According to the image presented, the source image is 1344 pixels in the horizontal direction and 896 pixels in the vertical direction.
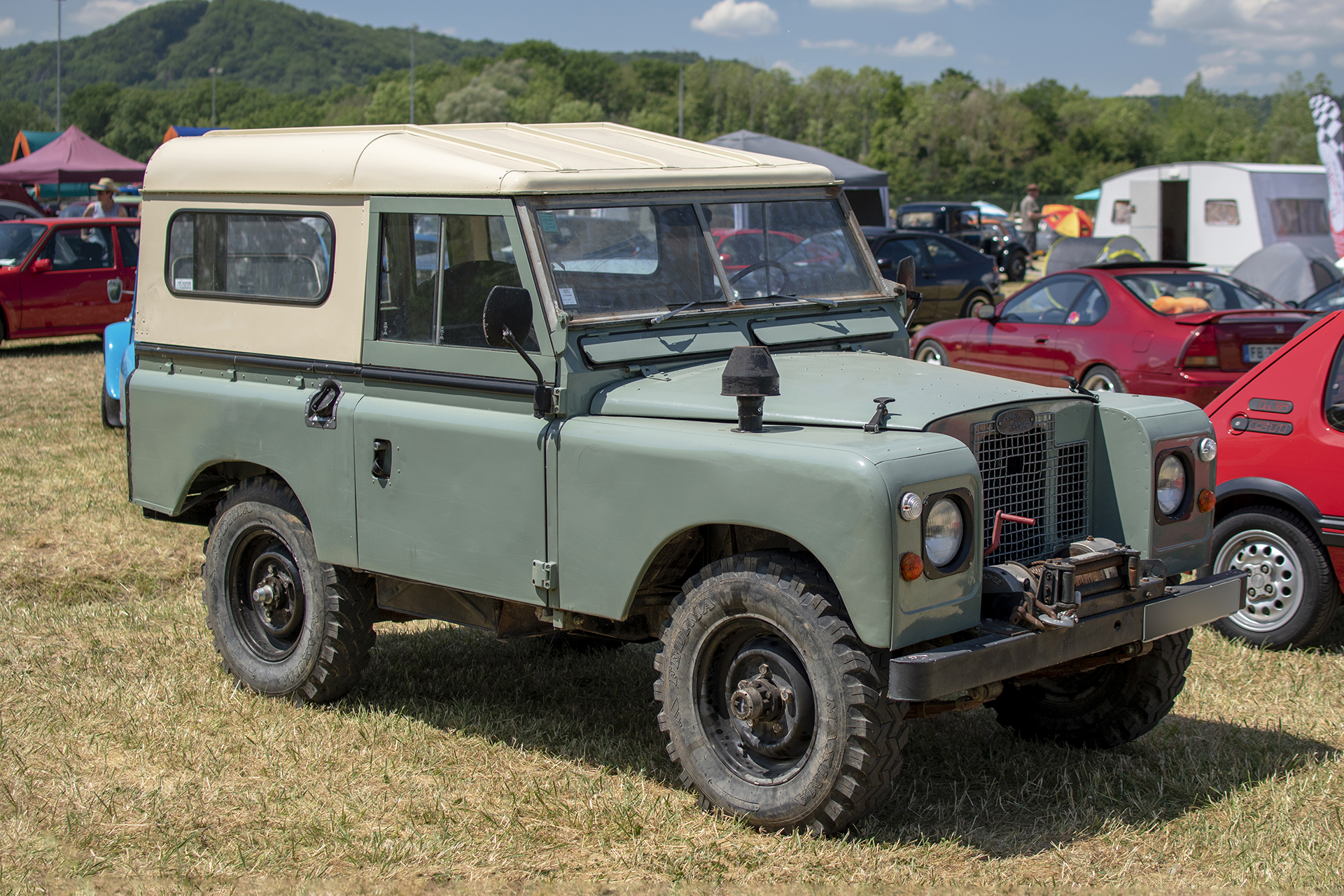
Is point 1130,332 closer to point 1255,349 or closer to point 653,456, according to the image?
point 1255,349

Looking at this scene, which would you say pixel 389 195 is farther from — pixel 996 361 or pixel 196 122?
pixel 196 122

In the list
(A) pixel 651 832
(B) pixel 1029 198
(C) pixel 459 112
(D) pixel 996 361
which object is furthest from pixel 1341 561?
(C) pixel 459 112

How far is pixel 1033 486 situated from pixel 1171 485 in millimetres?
626

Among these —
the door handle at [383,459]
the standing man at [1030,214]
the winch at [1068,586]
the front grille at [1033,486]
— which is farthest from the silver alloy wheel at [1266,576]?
the standing man at [1030,214]

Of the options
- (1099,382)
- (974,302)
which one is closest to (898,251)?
(974,302)

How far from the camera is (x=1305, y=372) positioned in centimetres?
620

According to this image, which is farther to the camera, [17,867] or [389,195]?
[389,195]

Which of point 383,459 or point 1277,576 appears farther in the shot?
point 1277,576

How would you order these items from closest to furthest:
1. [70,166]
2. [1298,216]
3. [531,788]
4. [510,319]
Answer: [510,319], [531,788], [1298,216], [70,166]

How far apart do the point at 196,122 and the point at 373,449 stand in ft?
397

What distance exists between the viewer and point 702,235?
5.08 m

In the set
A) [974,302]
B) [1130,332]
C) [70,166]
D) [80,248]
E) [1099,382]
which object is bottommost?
[1099,382]

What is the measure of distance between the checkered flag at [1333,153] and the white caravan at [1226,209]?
2708 millimetres

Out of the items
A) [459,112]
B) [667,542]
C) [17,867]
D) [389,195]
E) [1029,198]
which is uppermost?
[459,112]
